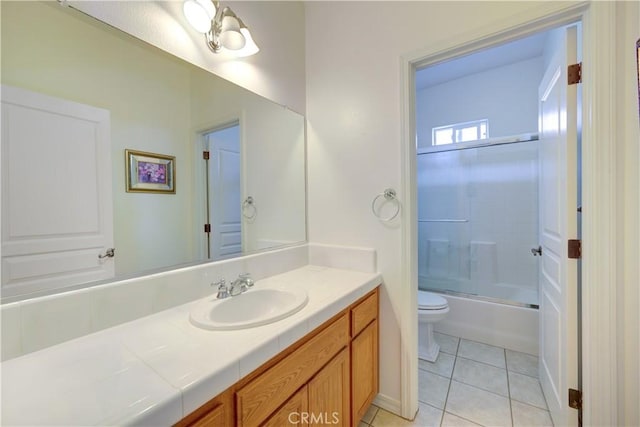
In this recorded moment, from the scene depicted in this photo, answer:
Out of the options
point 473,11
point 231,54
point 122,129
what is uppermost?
point 473,11

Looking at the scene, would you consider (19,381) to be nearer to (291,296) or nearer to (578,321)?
(291,296)

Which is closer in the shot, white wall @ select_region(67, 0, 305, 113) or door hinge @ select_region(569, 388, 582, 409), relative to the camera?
white wall @ select_region(67, 0, 305, 113)

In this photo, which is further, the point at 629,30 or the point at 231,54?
the point at 231,54

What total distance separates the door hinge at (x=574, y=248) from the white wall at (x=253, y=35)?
163cm

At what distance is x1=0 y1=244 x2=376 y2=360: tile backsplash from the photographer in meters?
0.71

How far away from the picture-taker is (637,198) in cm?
97

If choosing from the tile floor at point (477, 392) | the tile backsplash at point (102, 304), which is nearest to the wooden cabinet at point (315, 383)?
the tile floor at point (477, 392)

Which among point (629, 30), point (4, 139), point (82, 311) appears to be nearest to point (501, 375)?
point (629, 30)

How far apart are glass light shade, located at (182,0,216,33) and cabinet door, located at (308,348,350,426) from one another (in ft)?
4.98

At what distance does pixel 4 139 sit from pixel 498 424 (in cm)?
238

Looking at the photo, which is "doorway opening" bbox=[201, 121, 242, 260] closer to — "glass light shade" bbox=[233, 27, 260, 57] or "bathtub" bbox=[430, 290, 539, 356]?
"glass light shade" bbox=[233, 27, 260, 57]

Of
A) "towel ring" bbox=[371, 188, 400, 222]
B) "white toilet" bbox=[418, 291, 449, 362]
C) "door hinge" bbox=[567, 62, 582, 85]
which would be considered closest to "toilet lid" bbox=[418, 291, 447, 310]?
"white toilet" bbox=[418, 291, 449, 362]

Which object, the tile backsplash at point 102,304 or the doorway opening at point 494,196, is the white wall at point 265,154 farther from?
the doorway opening at point 494,196

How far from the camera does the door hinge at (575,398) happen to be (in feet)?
3.76
